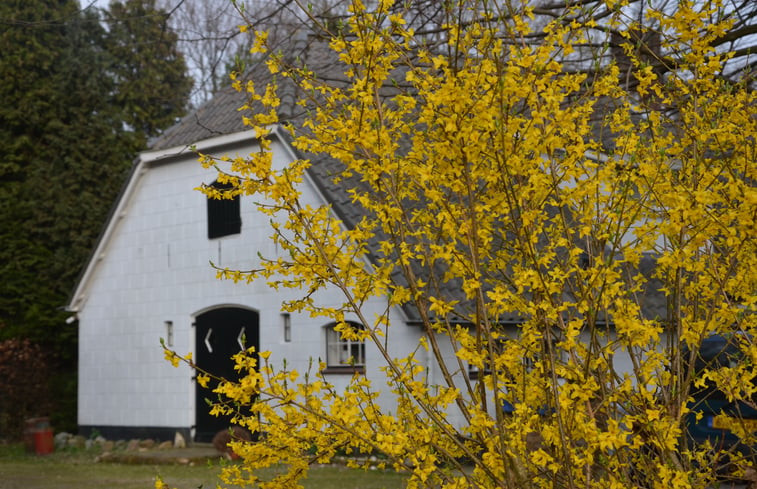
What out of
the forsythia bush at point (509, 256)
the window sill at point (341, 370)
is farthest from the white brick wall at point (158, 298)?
the forsythia bush at point (509, 256)

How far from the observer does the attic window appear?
14.4 metres

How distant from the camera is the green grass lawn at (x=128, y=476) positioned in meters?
10.9

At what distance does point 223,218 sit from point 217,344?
2003mm

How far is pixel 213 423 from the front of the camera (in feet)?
48.0

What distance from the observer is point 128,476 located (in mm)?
12047

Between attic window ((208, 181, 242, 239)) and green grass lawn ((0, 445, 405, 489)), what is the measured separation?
147 inches

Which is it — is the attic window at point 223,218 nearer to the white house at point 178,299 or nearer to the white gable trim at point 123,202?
the white house at point 178,299

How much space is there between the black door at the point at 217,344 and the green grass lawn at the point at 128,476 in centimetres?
167

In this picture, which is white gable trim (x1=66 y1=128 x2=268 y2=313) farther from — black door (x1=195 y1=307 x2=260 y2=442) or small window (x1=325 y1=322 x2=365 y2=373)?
small window (x1=325 y1=322 x2=365 y2=373)

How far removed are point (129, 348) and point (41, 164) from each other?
719cm

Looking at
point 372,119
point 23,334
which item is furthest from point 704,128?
point 23,334

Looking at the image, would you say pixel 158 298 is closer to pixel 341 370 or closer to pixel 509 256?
pixel 341 370

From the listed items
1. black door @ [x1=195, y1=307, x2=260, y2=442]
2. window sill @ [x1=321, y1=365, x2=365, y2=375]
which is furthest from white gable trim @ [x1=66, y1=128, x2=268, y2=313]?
window sill @ [x1=321, y1=365, x2=365, y2=375]

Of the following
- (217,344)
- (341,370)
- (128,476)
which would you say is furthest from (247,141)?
(128,476)
